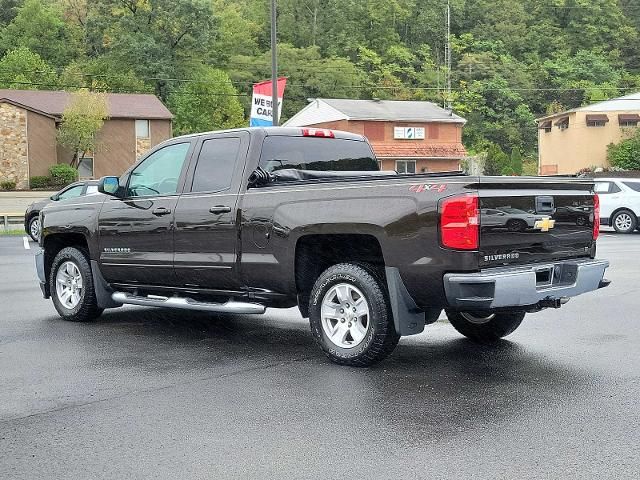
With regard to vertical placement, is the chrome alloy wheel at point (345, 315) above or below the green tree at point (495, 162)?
below

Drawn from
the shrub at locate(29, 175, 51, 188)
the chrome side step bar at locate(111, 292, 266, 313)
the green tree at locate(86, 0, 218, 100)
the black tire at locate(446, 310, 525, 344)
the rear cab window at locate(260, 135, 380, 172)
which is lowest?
the black tire at locate(446, 310, 525, 344)

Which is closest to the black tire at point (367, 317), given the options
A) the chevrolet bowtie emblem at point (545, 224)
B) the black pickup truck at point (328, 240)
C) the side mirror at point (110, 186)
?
the black pickup truck at point (328, 240)

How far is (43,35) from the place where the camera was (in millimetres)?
82375

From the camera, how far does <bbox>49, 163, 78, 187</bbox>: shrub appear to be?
49.7 meters

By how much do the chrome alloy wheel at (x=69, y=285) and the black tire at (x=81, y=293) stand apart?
0.03 m

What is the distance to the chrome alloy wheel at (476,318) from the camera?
7.46m

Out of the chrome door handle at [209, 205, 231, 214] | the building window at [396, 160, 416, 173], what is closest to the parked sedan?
the chrome door handle at [209, 205, 231, 214]

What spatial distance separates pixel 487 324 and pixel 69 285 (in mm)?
4623

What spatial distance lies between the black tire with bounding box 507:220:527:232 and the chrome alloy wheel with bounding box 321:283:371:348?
1244mm

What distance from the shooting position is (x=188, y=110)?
Answer: 70.9 metres

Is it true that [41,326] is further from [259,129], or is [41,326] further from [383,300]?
[383,300]

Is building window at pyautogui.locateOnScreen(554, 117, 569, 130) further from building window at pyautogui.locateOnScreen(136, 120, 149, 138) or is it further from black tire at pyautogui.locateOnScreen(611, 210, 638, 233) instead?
black tire at pyautogui.locateOnScreen(611, 210, 638, 233)

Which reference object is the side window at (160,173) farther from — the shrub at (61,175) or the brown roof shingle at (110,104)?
the brown roof shingle at (110,104)

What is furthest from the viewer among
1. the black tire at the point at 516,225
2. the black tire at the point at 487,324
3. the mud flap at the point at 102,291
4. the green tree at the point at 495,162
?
the green tree at the point at 495,162
